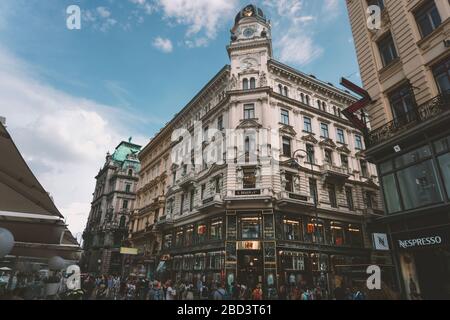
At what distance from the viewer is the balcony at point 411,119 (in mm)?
12234

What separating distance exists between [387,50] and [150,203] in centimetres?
3527

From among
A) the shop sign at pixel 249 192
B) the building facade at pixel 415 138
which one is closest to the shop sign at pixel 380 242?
the building facade at pixel 415 138

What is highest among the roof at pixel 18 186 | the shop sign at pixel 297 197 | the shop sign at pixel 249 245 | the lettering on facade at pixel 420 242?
the shop sign at pixel 297 197

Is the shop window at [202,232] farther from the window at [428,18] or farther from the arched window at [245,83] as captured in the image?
the window at [428,18]

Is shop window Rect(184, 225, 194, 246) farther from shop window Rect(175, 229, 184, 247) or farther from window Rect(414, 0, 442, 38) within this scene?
window Rect(414, 0, 442, 38)

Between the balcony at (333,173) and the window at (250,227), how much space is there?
30.0ft

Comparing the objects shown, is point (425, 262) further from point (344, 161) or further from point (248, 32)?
point (248, 32)

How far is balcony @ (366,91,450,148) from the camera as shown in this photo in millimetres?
12234

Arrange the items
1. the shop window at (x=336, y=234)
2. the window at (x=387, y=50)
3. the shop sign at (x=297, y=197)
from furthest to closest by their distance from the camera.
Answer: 1. the shop window at (x=336, y=234)
2. the shop sign at (x=297, y=197)
3. the window at (x=387, y=50)

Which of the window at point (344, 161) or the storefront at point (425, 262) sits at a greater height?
the window at point (344, 161)

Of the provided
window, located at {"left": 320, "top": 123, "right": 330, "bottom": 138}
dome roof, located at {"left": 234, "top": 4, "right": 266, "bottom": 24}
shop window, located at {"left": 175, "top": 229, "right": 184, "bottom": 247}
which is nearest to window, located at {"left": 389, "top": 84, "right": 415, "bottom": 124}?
window, located at {"left": 320, "top": 123, "right": 330, "bottom": 138}

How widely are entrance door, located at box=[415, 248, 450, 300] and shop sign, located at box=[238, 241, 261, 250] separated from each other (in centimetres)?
1185

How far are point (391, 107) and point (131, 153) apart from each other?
212ft

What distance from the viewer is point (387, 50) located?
1647 cm
